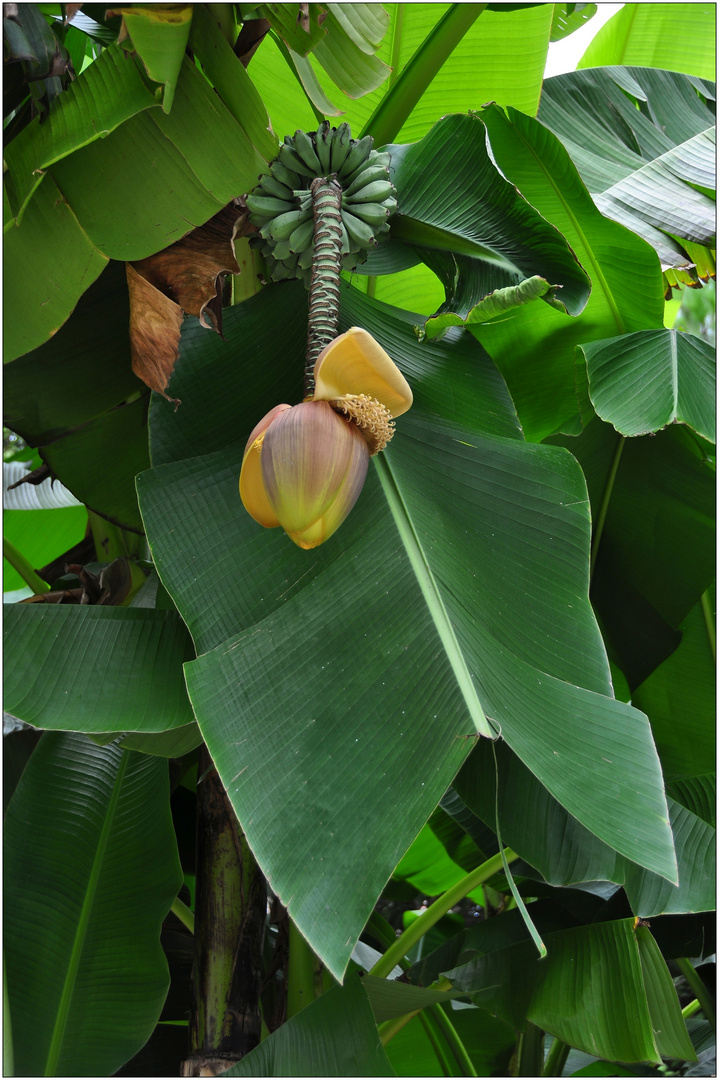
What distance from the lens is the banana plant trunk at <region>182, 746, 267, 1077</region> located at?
0.79m

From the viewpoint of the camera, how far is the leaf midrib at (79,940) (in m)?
0.83

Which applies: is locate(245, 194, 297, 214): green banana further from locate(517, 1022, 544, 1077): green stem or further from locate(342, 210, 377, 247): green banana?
locate(517, 1022, 544, 1077): green stem

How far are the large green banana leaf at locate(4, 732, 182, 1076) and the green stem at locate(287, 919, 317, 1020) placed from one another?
175 mm

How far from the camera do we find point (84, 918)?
86 centimetres

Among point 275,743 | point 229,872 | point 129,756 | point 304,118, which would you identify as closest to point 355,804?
point 275,743

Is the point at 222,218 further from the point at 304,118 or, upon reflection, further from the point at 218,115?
the point at 304,118

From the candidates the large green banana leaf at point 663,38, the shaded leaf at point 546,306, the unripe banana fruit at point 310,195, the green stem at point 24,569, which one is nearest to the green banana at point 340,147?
the unripe banana fruit at point 310,195

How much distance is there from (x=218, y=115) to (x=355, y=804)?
571 millimetres

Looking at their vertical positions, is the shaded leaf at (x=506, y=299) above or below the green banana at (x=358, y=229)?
below

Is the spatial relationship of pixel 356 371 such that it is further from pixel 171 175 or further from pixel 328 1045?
pixel 328 1045

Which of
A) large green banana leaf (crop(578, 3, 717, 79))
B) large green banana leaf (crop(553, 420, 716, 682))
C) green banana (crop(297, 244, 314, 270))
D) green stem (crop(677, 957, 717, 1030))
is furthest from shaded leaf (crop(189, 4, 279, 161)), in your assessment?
green stem (crop(677, 957, 717, 1030))

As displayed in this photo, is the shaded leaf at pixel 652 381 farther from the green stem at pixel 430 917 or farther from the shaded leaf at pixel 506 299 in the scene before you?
the green stem at pixel 430 917

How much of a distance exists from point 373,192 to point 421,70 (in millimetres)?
247

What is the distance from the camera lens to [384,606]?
0.63 meters
